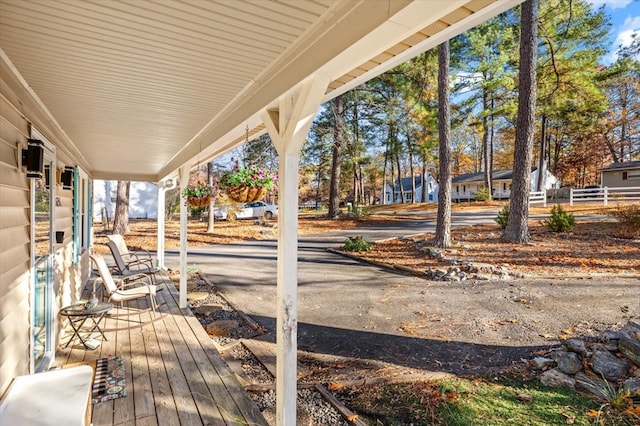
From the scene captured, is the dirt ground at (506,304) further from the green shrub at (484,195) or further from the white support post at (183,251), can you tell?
the green shrub at (484,195)

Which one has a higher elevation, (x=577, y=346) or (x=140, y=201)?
(x=140, y=201)

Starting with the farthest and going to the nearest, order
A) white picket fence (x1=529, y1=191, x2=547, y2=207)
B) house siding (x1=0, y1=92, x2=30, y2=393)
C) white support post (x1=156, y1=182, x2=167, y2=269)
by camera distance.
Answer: white picket fence (x1=529, y1=191, x2=547, y2=207) → white support post (x1=156, y1=182, x2=167, y2=269) → house siding (x1=0, y1=92, x2=30, y2=393)

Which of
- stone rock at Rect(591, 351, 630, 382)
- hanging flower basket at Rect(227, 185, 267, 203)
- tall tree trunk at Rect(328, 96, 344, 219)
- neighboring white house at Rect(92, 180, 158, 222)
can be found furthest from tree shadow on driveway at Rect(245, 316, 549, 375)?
neighboring white house at Rect(92, 180, 158, 222)

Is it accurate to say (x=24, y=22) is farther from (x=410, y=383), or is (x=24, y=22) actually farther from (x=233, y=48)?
(x=410, y=383)

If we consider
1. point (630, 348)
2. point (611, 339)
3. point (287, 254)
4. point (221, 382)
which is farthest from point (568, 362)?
point (221, 382)

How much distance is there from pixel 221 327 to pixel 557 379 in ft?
12.6

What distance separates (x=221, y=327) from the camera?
469 cm

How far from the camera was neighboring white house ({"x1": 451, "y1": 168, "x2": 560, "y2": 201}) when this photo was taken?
29.9 m

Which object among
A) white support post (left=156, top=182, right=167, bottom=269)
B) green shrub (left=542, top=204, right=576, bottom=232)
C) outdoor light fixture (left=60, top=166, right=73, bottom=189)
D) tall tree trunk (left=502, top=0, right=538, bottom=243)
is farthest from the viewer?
green shrub (left=542, top=204, right=576, bottom=232)

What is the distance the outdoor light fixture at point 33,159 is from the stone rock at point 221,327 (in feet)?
8.96

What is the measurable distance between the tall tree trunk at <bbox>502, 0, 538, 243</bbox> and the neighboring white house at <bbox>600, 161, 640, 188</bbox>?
1995 centimetres

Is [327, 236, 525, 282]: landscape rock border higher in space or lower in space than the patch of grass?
Result: higher

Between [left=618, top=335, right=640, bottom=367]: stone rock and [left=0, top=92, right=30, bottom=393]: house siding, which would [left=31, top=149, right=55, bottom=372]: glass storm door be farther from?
[left=618, top=335, right=640, bottom=367]: stone rock

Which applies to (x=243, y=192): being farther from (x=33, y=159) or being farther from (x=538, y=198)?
(x=538, y=198)
